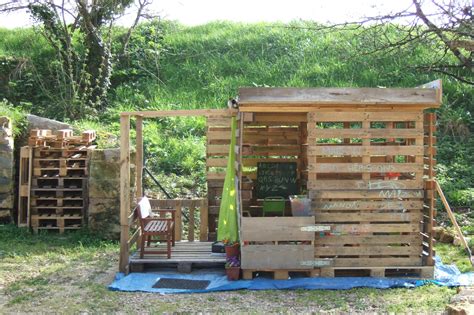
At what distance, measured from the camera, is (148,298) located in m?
6.87

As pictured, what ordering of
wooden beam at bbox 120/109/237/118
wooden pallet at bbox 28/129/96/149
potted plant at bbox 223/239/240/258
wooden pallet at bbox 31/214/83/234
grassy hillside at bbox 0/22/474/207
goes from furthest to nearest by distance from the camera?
grassy hillside at bbox 0/22/474/207
wooden pallet at bbox 28/129/96/149
wooden pallet at bbox 31/214/83/234
wooden beam at bbox 120/109/237/118
potted plant at bbox 223/239/240/258

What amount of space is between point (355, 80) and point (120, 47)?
748 cm

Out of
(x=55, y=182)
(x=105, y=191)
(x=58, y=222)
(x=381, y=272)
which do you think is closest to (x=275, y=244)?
(x=381, y=272)

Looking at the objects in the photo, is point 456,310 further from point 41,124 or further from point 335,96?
point 41,124

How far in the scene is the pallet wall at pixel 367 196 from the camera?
753 centimetres

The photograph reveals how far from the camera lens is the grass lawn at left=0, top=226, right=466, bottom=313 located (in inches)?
256

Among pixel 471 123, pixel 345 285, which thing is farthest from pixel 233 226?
pixel 471 123

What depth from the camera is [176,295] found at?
6.96 meters

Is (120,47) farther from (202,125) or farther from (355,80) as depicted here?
(355,80)

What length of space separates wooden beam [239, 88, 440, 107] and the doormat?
2351mm

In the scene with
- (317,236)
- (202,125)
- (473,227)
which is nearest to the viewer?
(317,236)

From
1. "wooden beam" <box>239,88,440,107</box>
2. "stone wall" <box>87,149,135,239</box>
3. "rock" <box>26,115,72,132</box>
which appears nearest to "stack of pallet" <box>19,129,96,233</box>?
"stone wall" <box>87,149,135,239</box>

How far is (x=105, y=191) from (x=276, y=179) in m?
2.99

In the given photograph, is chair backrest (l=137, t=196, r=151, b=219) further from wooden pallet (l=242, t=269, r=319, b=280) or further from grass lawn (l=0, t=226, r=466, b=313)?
wooden pallet (l=242, t=269, r=319, b=280)
